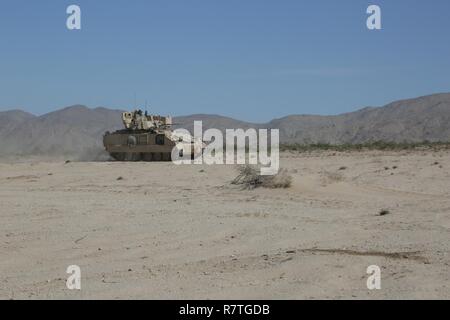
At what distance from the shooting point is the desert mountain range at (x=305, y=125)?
78.2 meters

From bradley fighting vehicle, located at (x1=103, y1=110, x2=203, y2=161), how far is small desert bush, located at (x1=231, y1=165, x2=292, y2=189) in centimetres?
1427

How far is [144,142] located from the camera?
31562mm

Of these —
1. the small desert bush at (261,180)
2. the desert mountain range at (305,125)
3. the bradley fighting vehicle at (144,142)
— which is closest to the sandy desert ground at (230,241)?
the small desert bush at (261,180)

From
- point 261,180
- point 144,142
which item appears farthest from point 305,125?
point 261,180

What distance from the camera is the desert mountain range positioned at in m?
78.2

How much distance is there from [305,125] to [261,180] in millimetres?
91551

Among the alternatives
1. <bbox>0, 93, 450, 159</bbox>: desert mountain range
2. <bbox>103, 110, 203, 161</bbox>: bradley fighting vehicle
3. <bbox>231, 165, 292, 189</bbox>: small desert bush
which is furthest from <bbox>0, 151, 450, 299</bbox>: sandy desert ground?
<bbox>0, 93, 450, 159</bbox>: desert mountain range

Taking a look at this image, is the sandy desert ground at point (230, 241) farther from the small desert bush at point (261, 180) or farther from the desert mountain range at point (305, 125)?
the desert mountain range at point (305, 125)

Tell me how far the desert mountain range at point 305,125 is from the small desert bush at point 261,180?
52484 mm

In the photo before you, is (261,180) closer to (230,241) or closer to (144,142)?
(230,241)

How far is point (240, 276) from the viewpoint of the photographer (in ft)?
21.6
